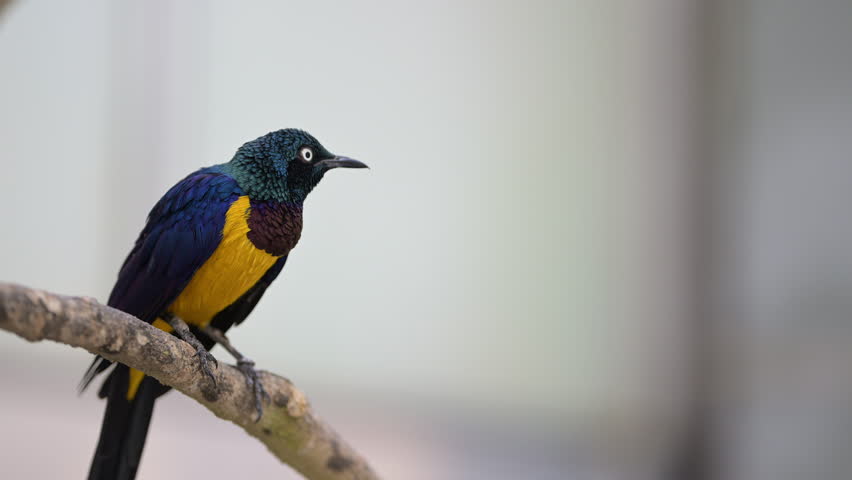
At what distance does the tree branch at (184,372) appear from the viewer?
0.92 meters

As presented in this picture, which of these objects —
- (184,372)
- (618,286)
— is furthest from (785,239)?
(184,372)

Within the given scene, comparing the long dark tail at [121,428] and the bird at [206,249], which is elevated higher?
the bird at [206,249]

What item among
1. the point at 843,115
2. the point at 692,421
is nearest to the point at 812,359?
the point at 692,421

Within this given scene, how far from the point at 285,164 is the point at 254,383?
2.41ft

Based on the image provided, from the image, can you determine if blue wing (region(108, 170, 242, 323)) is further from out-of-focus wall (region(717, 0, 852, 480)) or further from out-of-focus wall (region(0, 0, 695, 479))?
out-of-focus wall (region(717, 0, 852, 480))

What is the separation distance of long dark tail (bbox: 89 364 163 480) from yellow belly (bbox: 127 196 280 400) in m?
0.14

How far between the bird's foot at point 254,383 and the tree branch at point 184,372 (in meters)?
0.01

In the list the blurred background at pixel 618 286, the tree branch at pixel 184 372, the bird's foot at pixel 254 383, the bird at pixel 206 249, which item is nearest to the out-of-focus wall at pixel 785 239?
the blurred background at pixel 618 286

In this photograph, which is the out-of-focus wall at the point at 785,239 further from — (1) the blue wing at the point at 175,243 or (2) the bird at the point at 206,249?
(1) the blue wing at the point at 175,243

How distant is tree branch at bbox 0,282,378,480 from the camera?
0.92m

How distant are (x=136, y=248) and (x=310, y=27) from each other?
53 cm

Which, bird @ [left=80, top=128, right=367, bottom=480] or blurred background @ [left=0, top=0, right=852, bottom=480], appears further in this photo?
blurred background @ [left=0, top=0, right=852, bottom=480]

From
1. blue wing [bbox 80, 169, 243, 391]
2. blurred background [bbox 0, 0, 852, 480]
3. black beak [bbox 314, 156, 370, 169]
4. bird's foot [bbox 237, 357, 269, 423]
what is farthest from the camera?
blurred background [bbox 0, 0, 852, 480]

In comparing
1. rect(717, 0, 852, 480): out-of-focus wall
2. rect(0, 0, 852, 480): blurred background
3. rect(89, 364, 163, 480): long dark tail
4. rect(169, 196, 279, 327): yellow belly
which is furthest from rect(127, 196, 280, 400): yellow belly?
rect(717, 0, 852, 480): out-of-focus wall
